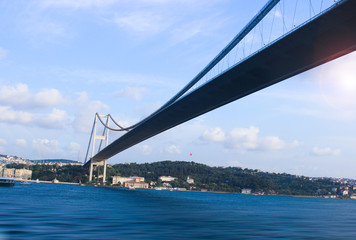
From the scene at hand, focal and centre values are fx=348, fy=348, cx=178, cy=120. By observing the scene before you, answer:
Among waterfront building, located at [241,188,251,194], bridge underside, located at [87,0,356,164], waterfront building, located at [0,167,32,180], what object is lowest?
waterfront building, located at [241,188,251,194]

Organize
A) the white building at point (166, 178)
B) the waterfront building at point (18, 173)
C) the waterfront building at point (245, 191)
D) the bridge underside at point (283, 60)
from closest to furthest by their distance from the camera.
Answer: the bridge underside at point (283, 60) < the waterfront building at point (18, 173) < the waterfront building at point (245, 191) < the white building at point (166, 178)

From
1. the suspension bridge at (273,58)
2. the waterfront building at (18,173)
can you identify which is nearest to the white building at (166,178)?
the waterfront building at (18,173)

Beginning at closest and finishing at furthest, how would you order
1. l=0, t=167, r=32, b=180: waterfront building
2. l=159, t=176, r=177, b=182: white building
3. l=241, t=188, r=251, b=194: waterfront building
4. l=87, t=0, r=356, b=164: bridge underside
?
1. l=87, t=0, r=356, b=164: bridge underside
2. l=0, t=167, r=32, b=180: waterfront building
3. l=241, t=188, r=251, b=194: waterfront building
4. l=159, t=176, r=177, b=182: white building

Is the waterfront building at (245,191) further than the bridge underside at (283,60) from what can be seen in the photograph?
Yes

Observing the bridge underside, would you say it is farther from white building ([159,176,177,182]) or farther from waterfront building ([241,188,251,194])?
white building ([159,176,177,182])

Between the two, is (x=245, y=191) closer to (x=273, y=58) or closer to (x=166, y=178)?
(x=166, y=178)

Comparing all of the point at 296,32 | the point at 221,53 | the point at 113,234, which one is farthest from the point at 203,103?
the point at 113,234

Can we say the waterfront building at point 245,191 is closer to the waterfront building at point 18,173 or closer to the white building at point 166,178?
the white building at point 166,178

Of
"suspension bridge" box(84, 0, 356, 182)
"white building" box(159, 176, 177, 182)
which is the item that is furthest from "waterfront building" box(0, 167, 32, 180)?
"suspension bridge" box(84, 0, 356, 182)
